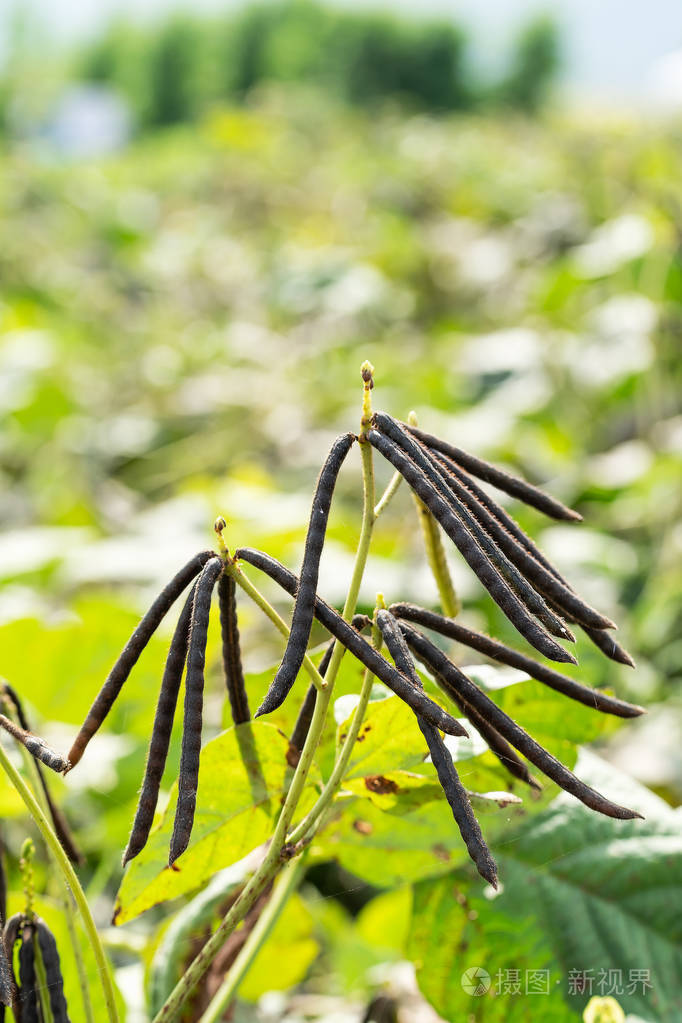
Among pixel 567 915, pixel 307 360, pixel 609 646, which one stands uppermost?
pixel 307 360

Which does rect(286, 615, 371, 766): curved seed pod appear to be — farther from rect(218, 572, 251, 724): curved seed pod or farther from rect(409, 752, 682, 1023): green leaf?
rect(409, 752, 682, 1023): green leaf

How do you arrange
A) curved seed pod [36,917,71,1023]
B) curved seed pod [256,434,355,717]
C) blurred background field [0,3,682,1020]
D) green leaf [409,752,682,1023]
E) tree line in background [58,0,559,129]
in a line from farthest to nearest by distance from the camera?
tree line in background [58,0,559,129] → blurred background field [0,3,682,1020] → green leaf [409,752,682,1023] → curved seed pod [36,917,71,1023] → curved seed pod [256,434,355,717]

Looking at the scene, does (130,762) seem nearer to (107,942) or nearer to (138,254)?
(107,942)

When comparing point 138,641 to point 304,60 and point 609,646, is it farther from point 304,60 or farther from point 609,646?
point 304,60

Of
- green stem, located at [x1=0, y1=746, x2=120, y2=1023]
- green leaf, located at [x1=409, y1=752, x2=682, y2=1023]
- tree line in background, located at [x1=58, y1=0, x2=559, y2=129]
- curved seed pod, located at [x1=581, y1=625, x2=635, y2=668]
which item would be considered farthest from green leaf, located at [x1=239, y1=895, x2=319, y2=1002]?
tree line in background, located at [x1=58, y1=0, x2=559, y2=129]

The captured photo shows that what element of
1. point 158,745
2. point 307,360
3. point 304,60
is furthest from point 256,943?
point 304,60

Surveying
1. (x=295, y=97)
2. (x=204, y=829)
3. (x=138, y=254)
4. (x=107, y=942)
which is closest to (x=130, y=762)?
(x=107, y=942)
